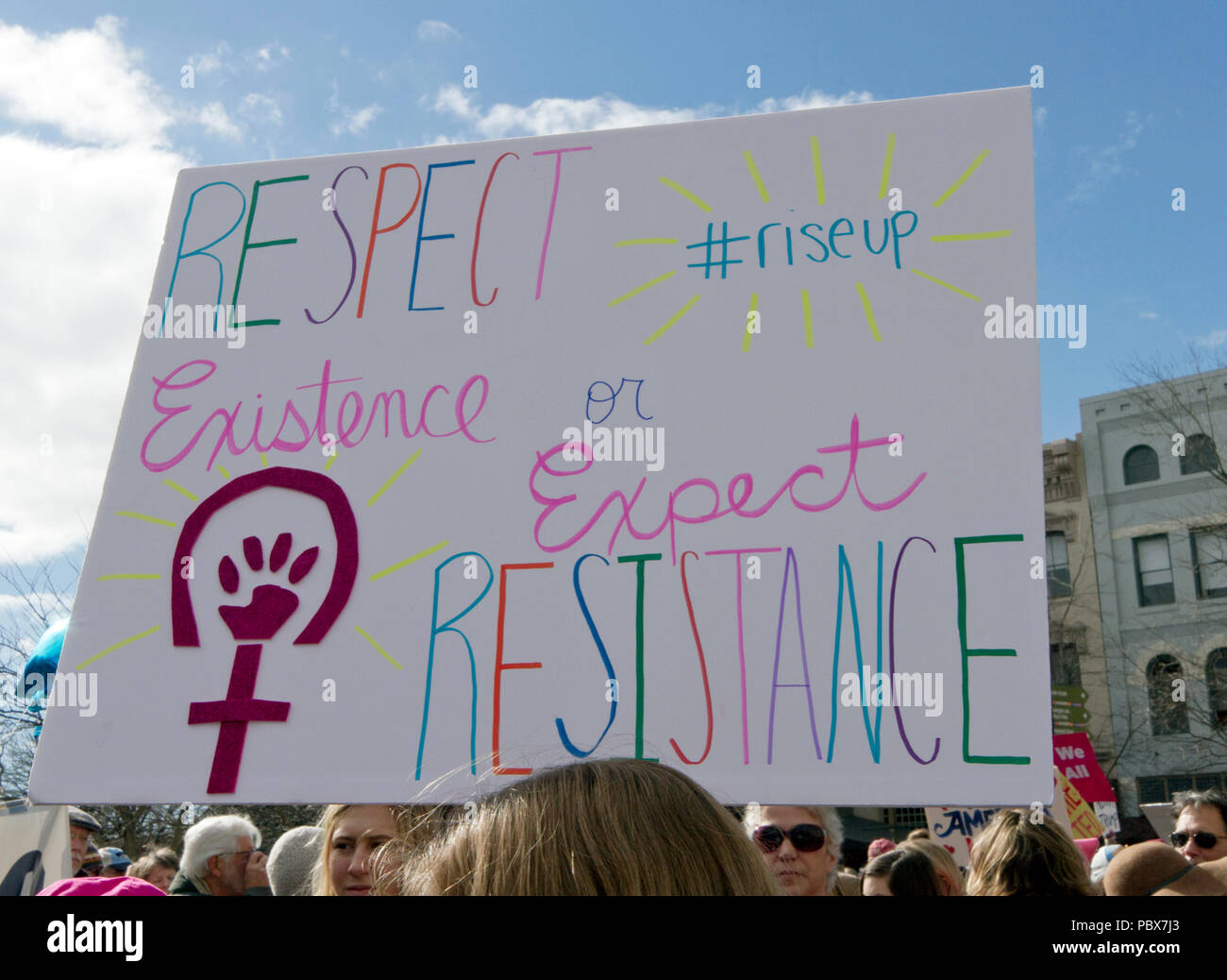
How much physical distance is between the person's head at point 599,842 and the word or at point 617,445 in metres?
0.94

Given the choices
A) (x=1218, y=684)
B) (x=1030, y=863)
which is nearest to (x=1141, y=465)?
(x=1218, y=684)

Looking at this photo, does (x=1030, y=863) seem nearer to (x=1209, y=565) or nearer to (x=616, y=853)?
(x=616, y=853)

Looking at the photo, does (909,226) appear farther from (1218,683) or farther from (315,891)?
(1218,683)

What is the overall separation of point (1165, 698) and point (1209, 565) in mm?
2762

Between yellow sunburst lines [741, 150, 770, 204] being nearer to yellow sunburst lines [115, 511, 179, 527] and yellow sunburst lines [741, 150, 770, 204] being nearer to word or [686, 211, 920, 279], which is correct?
word or [686, 211, 920, 279]

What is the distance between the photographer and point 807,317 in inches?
78.0

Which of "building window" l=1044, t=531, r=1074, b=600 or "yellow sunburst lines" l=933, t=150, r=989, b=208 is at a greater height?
"building window" l=1044, t=531, r=1074, b=600

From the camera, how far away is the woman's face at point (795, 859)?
9.43 ft

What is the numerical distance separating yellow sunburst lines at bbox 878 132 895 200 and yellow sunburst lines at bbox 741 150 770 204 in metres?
0.21

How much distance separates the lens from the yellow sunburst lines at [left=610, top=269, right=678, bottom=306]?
2066 millimetres

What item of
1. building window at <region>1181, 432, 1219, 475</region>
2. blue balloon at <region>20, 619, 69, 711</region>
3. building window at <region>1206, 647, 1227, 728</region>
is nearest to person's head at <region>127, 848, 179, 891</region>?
blue balloon at <region>20, 619, 69, 711</region>

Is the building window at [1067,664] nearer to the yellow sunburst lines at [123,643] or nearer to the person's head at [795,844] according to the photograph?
the person's head at [795,844]

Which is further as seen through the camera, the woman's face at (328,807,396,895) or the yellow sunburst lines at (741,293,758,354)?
the woman's face at (328,807,396,895)

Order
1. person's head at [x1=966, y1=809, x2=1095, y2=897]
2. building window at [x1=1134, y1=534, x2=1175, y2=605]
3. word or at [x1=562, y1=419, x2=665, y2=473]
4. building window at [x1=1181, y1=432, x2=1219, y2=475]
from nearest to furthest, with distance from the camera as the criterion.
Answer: word or at [x1=562, y1=419, x2=665, y2=473] → person's head at [x1=966, y1=809, x2=1095, y2=897] → building window at [x1=1181, y1=432, x2=1219, y2=475] → building window at [x1=1134, y1=534, x2=1175, y2=605]
